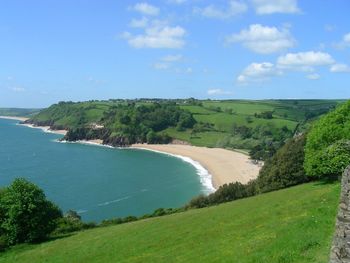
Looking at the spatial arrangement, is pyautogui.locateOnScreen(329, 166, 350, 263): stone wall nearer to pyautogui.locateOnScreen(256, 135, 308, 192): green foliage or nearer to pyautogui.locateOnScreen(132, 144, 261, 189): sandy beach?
pyautogui.locateOnScreen(256, 135, 308, 192): green foliage

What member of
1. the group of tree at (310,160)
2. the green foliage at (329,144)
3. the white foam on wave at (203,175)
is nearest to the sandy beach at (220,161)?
the white foam on wave at (203,175)

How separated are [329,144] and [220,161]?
10498 cm

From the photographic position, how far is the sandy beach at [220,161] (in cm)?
11488

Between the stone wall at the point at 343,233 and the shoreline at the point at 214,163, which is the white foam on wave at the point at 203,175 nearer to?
the shoreline at the point at 214,163

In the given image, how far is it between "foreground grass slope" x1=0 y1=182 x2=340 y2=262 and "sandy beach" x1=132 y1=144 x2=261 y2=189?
67.6 meters

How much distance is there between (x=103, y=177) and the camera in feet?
392

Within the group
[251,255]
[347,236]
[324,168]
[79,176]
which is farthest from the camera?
[79,176]

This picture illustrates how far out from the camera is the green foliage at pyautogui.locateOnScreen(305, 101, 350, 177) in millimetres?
37125

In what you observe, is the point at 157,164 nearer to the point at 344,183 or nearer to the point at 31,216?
the point at 31,216

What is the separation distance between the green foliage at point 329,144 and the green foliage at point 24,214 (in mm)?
28294

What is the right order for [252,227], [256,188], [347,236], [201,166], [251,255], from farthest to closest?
1. [201,166]
2. [256,188]
3. [252,227]
4. [251,255]
5. [347,236]

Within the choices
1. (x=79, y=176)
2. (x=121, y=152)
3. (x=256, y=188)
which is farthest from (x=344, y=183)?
(x=121, y=152)

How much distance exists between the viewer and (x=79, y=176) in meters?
120

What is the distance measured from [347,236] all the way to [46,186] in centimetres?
10225
